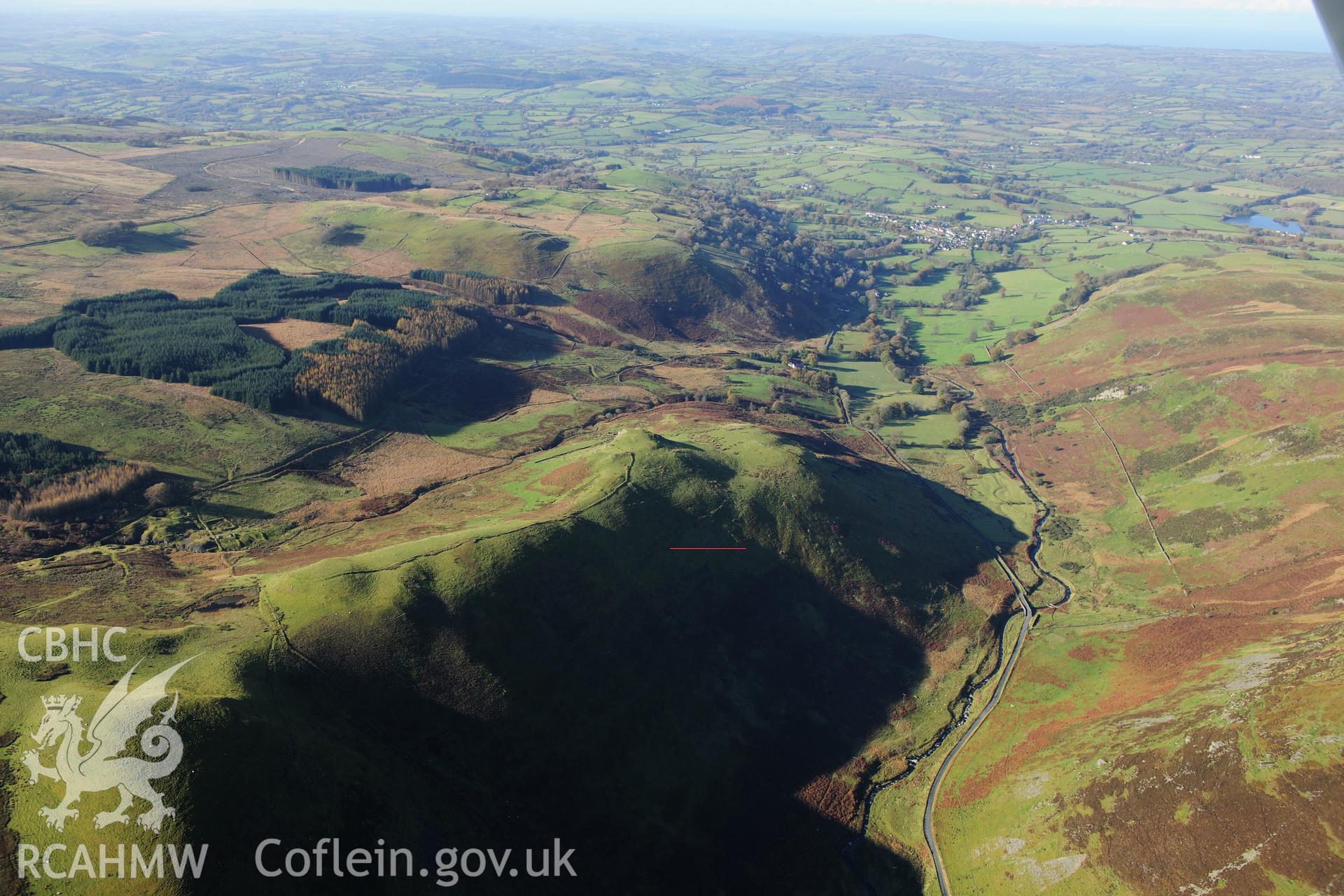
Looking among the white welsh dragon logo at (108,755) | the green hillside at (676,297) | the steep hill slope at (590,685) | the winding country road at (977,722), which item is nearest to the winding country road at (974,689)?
the winding country road at (977,722)

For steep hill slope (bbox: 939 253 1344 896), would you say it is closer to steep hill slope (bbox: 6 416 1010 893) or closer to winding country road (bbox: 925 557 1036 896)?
winding country road (bbox: 925 557 1036 896)

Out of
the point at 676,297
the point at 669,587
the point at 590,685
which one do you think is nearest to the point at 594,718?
the point at 590,685

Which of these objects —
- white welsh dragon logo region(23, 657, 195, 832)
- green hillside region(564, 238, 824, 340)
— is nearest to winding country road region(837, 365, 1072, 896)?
white welsh dragon logo region(23, 657, 195, 832)

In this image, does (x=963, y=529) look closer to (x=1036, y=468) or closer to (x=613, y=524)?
(x=1036, y=468)

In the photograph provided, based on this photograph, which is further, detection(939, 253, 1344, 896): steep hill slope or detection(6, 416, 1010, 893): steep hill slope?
detection(939, 253, 1344, 896): steep hill slope

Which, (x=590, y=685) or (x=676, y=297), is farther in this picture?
(x=676, y=297)

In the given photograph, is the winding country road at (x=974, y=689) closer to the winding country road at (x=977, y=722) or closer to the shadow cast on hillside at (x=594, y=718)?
the winding country road at (x=977, y=722)

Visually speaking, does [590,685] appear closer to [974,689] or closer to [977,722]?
[977,722]

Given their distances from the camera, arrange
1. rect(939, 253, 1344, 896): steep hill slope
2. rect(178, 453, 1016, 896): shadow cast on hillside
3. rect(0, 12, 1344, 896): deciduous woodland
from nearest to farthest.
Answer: rect(178, 453, 1016, 896): shadow cast on hillside < rect(0, 12, 1344, 896): deciduous woodland < rect(939, 253, 1344, 896): steep hill slope
